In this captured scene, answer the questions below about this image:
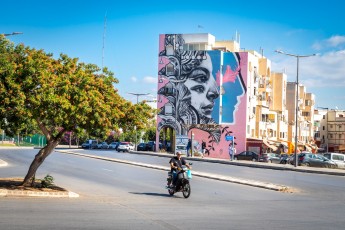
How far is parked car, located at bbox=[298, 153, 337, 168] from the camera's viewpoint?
5062cm

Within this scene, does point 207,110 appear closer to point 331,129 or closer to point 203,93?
Result: point 203,93

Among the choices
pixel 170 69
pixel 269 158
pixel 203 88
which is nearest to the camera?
pixel 269 158

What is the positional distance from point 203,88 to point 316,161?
113 ft

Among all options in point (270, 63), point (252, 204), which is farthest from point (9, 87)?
point (270, 63)

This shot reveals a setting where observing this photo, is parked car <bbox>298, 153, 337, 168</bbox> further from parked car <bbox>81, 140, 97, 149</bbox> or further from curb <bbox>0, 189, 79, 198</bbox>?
parked car <bbox>81, 140, 97, 149</bbox>

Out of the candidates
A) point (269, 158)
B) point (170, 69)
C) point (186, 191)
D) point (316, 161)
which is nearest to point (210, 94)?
point (170, 69)

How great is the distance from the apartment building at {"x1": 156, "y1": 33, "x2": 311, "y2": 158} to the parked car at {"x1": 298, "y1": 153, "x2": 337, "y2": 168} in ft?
94.6

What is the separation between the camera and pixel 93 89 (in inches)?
744

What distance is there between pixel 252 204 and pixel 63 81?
7.61m

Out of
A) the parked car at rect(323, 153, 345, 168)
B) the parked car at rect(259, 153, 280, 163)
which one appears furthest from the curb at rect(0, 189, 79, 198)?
the parked car at rect(259, 153, 280, 163)

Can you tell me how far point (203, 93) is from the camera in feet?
275

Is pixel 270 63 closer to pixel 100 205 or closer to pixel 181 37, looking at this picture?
pixel 181 37

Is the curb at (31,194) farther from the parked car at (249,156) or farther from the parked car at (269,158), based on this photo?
the parked car at (249,156)

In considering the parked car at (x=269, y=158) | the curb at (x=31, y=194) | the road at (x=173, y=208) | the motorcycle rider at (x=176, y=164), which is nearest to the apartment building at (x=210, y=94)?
the parked car at (x=269, y=158)
